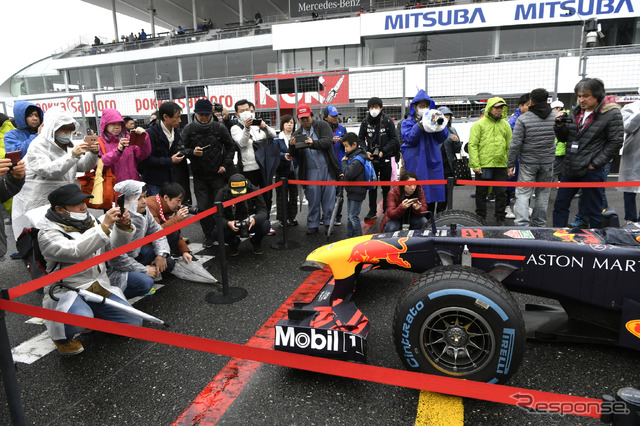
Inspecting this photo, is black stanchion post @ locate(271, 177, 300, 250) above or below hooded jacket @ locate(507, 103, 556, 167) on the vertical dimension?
below

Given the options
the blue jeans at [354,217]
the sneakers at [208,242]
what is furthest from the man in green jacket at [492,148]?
the sneakers at [208,242]

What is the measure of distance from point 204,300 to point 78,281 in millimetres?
1119

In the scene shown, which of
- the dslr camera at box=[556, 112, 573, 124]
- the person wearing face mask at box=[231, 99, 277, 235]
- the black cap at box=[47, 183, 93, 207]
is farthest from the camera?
the person wearing face mask at box=[231, 99, 277, 235]

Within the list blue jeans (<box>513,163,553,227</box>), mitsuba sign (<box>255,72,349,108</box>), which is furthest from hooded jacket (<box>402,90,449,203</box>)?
mitsuba sign (<box>255,72,349,108</box>)

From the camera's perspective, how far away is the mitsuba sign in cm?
995

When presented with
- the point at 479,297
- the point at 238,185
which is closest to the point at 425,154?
the point at 238,185

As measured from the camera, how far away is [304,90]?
33.8ft

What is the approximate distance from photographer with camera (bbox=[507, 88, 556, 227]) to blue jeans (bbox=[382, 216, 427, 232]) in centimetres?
143

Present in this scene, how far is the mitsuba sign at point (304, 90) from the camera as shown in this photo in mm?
9953

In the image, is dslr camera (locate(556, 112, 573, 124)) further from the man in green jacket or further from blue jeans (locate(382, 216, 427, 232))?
blue jeans (locate(382, 216, 427, 232))

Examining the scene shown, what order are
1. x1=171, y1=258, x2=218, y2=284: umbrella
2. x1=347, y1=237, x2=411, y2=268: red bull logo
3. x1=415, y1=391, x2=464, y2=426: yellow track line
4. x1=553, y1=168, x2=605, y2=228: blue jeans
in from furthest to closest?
x1=553, y1=168, x2=605, y2=228: blue jeans, x1=171, y1=258, x2=218, y2=284: umbrella, x1=347, y1=237, x2=411, y2=268: red bull logo, x1=415, y1=391, x2=464, y2=426: yellow track line

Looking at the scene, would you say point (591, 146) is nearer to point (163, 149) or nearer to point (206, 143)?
point (206, 143)

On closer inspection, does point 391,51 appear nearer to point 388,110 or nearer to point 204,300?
point 388,110

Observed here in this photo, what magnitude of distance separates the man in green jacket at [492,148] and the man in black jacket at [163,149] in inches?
164
